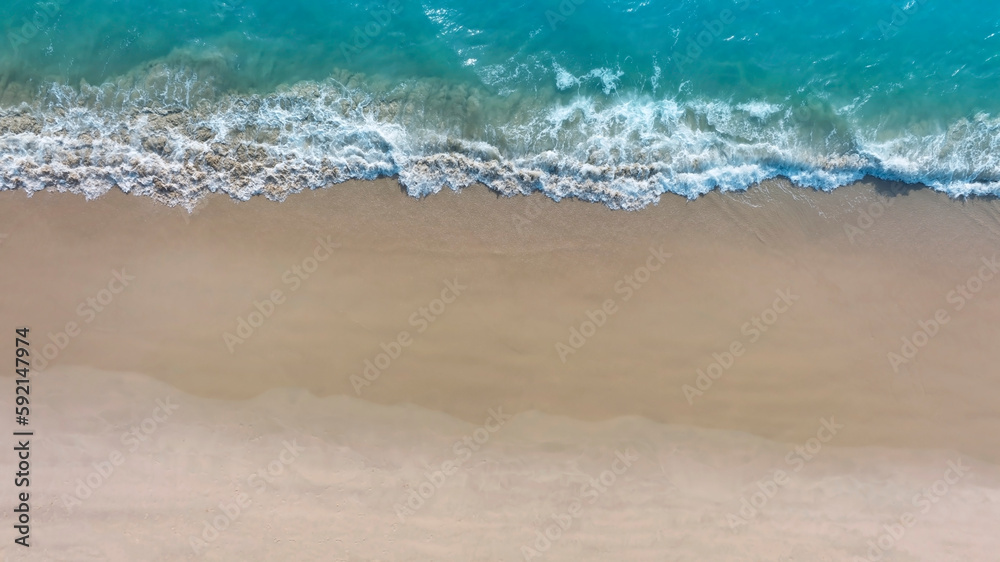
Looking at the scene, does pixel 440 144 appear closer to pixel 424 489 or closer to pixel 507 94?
pixel 507 94

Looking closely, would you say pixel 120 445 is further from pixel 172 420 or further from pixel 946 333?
pixel 946 333

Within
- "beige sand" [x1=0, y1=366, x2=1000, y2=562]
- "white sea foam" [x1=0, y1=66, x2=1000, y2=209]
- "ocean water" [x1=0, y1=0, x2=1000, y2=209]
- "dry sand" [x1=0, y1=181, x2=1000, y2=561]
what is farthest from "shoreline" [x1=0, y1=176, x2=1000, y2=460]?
"ocean water" [x1=0, y1=0, x2=1000, y2=209]

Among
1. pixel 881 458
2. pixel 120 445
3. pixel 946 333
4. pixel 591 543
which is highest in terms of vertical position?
pixel 946 333

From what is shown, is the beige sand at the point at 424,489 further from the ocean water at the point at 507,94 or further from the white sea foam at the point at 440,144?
the ocean water at the point at 507,94

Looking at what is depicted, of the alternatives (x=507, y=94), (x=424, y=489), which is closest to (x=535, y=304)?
(x=424, y=489)

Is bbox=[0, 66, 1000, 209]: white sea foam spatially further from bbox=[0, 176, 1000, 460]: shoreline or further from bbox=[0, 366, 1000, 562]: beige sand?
bbox=[0, 366, 1000, 562]: beige sand

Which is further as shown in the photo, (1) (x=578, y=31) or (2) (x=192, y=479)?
(1) (x=578, y=31)

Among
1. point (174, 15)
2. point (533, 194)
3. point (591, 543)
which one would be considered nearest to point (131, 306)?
point (174, 15)
